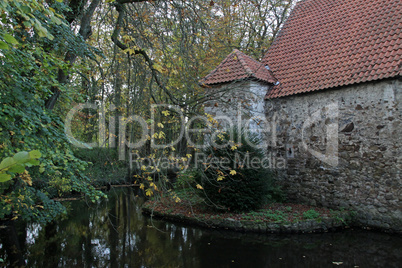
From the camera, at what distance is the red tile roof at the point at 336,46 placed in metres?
7.74

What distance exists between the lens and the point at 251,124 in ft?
31.0

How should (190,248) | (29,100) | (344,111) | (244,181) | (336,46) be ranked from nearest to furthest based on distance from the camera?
(29,100) → (190,248) → (244,181) → (344,111) → (336,46)

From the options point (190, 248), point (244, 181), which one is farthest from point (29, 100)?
point (244, 181)

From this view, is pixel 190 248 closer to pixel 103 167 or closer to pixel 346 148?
pixel 103 167

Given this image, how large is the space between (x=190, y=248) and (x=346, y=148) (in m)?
4.75

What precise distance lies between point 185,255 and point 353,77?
591 centimetres

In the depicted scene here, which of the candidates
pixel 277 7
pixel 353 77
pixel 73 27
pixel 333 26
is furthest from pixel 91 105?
pixel 277 7

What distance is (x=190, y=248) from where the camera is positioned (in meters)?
6.42

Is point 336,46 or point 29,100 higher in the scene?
point 336,46

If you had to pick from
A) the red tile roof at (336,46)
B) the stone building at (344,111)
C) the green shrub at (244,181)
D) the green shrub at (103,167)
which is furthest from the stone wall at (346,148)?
the green shrub at (103,167)

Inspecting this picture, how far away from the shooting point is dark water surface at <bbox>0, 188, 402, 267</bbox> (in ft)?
18.5

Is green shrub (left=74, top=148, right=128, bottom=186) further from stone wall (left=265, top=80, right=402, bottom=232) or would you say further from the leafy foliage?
stone wall (left=265, top=80, right=402, bottom=232)

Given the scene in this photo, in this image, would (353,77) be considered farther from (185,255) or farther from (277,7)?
(277,7)

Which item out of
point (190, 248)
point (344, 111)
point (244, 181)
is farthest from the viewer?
point (344, 111)
